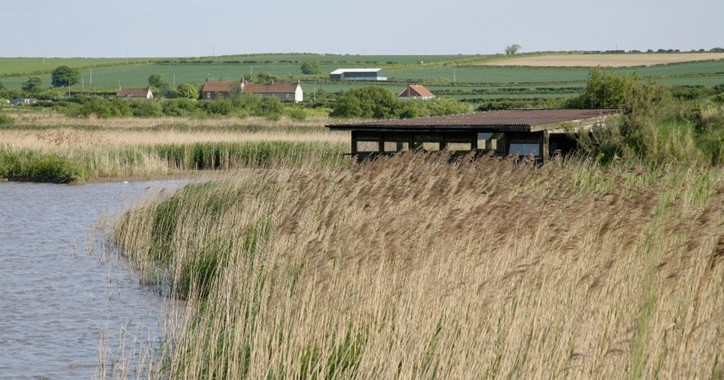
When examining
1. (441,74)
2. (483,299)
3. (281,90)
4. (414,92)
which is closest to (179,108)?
(414,92)

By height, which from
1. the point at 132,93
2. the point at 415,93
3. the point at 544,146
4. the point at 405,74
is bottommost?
the point at 132,93

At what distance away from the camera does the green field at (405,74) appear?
9769cm

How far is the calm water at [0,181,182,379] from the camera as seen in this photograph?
10727mm

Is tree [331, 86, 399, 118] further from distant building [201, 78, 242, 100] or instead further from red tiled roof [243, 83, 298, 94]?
red tiled roof [243, 83, 298, 94]

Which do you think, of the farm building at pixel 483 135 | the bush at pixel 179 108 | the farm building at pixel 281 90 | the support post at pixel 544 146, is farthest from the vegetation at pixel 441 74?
the support post at pixel 544 146

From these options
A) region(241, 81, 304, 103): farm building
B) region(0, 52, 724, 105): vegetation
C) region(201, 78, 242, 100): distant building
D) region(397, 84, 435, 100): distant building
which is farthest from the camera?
region(201, 78, 242, 100): distant building

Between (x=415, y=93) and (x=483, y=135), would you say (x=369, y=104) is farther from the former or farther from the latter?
(x=415, y=93)

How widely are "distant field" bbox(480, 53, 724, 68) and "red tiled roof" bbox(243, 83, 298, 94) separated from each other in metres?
31.9

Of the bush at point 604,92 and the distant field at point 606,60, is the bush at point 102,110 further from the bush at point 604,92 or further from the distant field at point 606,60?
the distant field at point 606,60

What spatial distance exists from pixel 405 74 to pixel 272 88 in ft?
112

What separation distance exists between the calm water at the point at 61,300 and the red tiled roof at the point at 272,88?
9653 cm

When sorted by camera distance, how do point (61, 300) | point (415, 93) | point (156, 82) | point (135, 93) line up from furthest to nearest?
point (156, 82) < point (135, 93) < point (415, 93) < point (61, 300)

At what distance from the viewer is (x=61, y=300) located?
542 inches

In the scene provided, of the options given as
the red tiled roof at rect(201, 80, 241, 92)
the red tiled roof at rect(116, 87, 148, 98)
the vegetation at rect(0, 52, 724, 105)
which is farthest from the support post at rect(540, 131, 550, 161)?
the red tiled roof at rect(116, 87, 148, 98)
